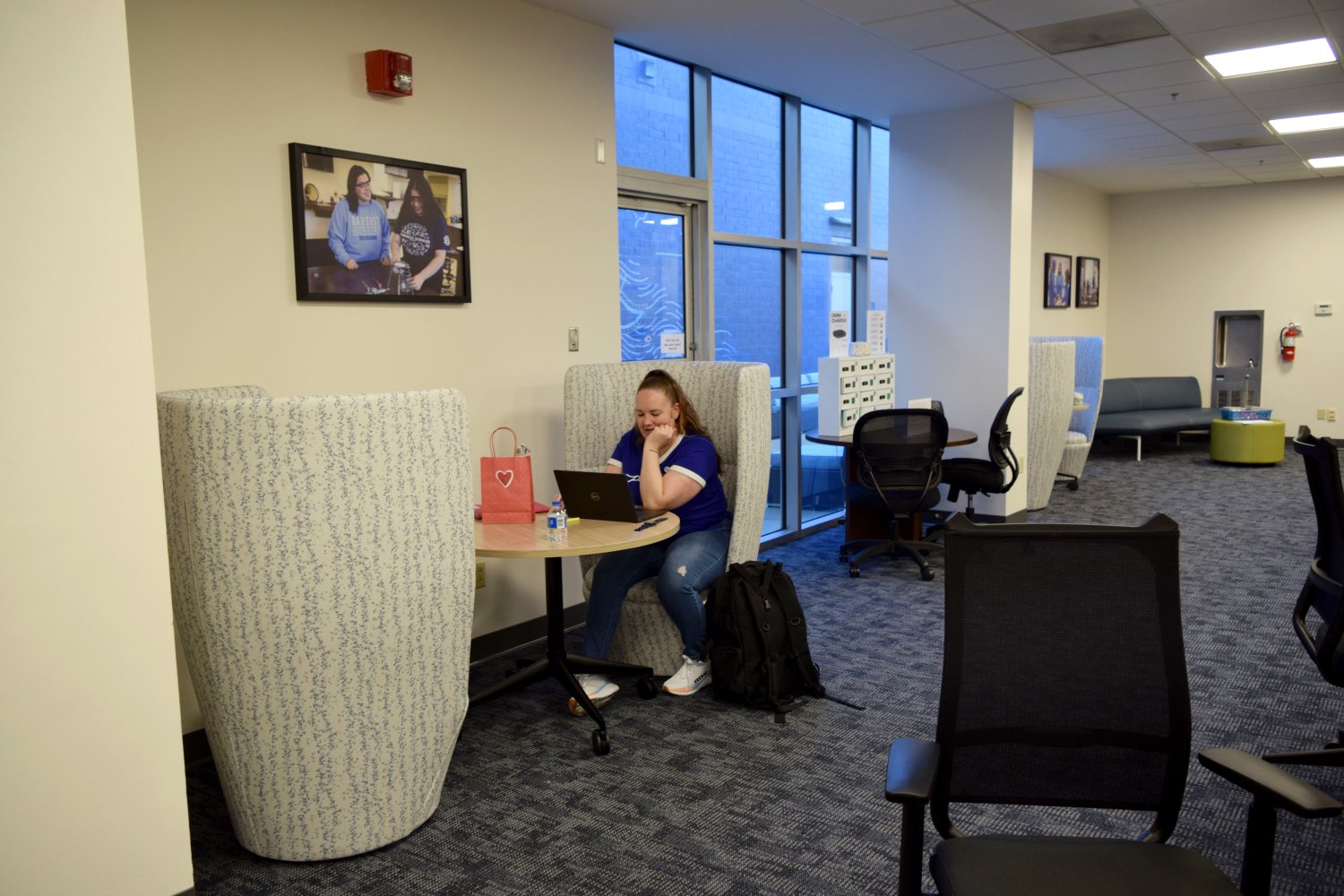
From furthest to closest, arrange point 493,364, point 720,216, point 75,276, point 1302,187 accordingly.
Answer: point 1302,187
point 720,216
point 493,364
point 75,276

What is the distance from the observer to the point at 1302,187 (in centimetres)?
1016

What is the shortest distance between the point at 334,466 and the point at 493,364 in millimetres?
1762

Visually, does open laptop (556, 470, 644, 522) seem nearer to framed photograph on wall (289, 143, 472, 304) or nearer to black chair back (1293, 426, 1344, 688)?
framed photograph on wall (289, 143, 472, 304)

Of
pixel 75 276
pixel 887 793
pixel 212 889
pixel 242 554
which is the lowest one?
pixel 212 889

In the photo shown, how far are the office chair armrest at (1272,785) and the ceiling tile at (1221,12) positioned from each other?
367 centimetres

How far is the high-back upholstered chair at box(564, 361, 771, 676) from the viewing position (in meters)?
3.73

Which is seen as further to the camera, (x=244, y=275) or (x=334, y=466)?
(x=244, y=275)

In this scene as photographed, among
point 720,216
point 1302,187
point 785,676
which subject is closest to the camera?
point 785,676

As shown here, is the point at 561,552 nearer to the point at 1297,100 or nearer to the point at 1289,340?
the point at 1297,100

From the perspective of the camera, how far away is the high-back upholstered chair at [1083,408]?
8.08 meters

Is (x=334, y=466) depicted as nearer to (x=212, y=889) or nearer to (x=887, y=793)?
(x=212, y=889)

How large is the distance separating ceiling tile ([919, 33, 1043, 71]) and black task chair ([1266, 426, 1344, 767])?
2647 millimetres

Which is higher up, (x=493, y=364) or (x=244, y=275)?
(x=244, y=275)

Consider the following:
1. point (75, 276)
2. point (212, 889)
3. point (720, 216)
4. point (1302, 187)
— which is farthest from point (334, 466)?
point (1302, 187)
